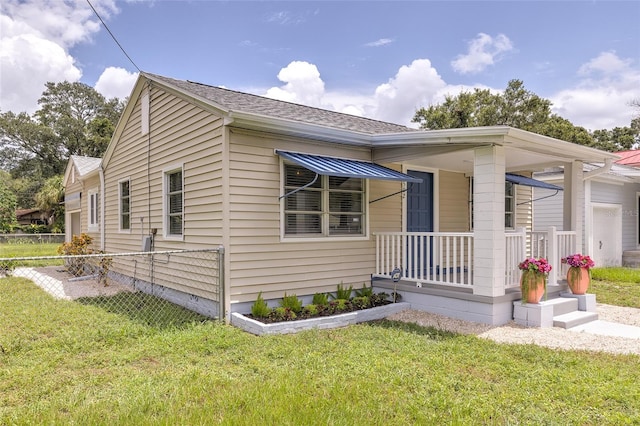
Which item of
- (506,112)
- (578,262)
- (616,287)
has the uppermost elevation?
(506,112)

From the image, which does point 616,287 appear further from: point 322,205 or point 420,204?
point 322,205

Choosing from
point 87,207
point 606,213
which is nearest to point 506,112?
point 606,213

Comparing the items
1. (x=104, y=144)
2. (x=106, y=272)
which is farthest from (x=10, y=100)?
(x=106, y=272)

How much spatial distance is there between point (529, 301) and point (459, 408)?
341 cm

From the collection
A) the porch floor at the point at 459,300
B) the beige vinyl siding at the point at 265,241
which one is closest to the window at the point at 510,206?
the porch floor at the point at 459,300

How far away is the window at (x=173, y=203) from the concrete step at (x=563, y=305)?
618cm

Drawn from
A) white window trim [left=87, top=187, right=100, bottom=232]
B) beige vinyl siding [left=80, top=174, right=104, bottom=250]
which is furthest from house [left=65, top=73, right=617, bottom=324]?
white window trim [left=87, top=187, right=100, bottom=232]

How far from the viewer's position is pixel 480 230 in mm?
5656

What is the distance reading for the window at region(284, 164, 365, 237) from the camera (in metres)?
6.43

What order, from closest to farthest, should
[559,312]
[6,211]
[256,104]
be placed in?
1. [559,312]
2. [256,104]
3. [6,211]

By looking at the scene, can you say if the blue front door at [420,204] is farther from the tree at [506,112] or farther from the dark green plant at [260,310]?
the tree at [506,112]

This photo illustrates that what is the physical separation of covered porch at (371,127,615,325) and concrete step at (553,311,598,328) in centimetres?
54

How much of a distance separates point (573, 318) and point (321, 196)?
13.9 ft

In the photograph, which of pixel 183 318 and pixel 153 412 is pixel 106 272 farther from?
pixel 153 412
